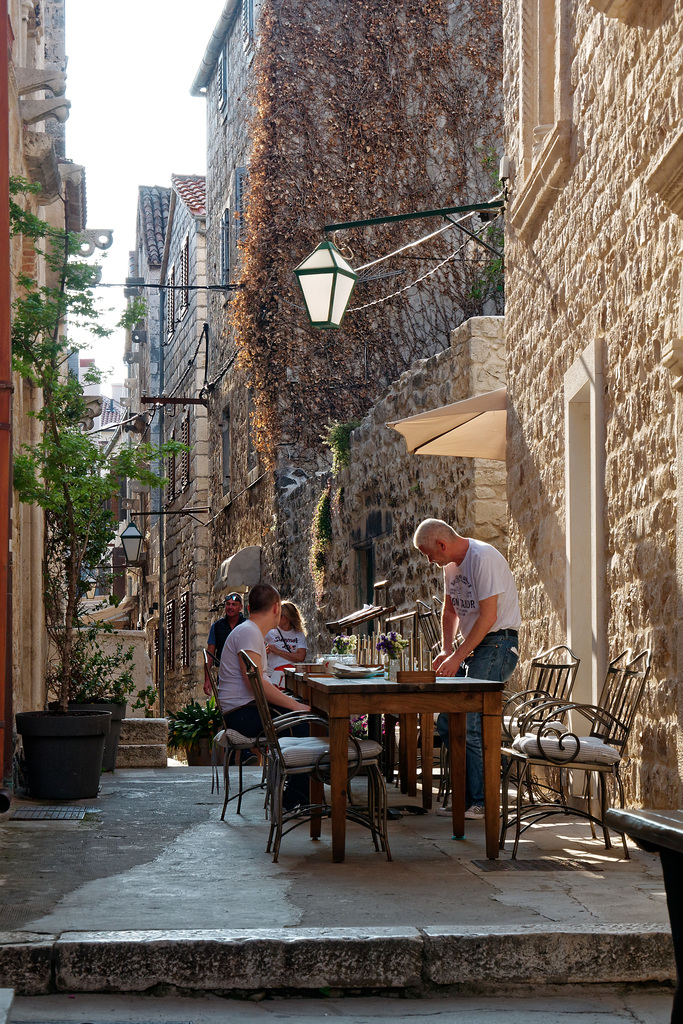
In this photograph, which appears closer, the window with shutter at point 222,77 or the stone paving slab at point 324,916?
the stone paving slab at point 324,916

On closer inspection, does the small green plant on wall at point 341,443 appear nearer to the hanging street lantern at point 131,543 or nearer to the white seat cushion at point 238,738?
the hanging street lantern at point 131,543

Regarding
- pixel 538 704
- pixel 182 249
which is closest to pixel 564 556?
pixel 538 704

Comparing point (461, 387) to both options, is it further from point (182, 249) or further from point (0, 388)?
point (182, 249)

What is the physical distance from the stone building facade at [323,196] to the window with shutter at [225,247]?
2.84 m

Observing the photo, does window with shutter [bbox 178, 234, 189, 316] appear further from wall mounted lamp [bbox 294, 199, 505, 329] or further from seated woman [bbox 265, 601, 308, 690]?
wall mounted lamp [bbox 294, 199, 505, 329]

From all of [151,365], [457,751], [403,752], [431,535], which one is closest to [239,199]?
[151,365]

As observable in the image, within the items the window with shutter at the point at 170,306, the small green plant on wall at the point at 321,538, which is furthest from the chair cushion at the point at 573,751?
the window with shutter at the point at 170,306

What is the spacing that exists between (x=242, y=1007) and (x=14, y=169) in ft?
27.0

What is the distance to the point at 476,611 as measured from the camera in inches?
272

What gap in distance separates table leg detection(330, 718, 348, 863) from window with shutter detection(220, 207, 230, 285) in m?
16.5

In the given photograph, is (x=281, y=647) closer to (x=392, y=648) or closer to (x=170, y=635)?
(x=392, y=648)

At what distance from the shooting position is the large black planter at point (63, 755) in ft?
26.7

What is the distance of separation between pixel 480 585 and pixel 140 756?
5.96 metres

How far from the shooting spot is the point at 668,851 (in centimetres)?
241
